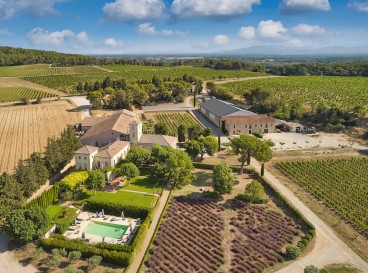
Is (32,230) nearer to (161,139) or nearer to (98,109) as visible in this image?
(161,139)

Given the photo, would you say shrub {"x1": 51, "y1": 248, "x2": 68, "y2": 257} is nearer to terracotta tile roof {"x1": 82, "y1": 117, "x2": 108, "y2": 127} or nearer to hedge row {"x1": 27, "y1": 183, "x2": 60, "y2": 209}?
hedge row {"x1": 27, "y1": 183, "x2": 60, "y2": 209}

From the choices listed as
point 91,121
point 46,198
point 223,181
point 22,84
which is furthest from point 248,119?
point 22,84

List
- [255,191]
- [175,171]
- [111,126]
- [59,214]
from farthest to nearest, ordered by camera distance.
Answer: [111,126] → [175,171] → [255,191] → [59,214]

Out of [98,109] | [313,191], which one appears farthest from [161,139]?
[98,109]

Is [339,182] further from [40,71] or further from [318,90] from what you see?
[40,71]

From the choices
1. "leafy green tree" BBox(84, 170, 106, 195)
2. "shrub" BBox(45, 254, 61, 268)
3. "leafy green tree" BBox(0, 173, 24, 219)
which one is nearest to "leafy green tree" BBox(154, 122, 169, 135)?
"leafy green tree" BBox(84, 170, 106, 195)

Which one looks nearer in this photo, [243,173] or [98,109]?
[243,173]
